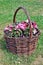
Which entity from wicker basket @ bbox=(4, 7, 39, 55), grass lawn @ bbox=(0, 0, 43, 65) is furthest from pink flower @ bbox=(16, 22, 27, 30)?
grass lawn @ bbox=(0, 0, 43, 65)

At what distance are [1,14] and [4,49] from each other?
1970 millimetres

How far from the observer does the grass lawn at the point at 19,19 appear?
11.9ft

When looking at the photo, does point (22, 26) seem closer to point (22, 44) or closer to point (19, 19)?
point (22, 44)

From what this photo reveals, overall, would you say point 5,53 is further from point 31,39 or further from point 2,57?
point 31,39

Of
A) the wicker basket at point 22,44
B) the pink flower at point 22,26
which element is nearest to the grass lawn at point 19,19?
the wicker basket at point 22,44

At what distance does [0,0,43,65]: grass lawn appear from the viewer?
3.63m

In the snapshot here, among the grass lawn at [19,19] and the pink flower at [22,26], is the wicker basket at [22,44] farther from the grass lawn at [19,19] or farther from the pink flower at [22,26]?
the pink flower at [22,26]

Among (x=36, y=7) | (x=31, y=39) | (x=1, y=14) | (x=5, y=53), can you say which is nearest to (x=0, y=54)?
(x=5, y=53)

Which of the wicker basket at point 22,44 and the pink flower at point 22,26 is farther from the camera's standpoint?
the pink flower at point 22,26

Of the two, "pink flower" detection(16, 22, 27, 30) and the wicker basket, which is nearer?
the wicker basket

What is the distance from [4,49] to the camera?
3.95 metres

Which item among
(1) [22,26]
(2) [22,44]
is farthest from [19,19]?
(2) [22,44]

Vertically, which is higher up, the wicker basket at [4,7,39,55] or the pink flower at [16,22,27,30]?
the pink flower at [16,22,27,30]

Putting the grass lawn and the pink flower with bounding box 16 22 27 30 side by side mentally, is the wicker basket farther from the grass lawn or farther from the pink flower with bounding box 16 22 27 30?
the pink flower with bounding box 16 22 27 30
